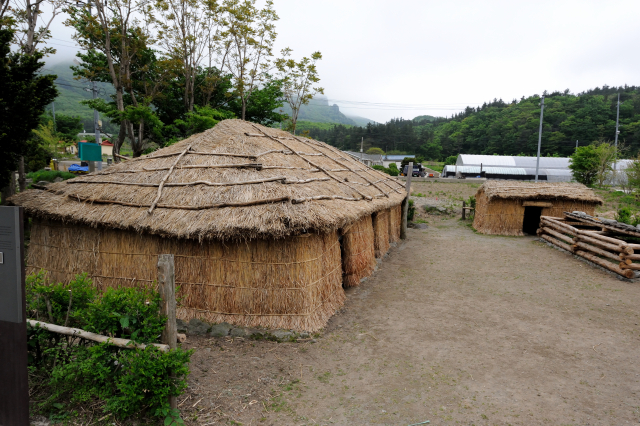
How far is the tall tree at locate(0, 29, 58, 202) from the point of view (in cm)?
766

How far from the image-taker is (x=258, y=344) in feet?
20.9

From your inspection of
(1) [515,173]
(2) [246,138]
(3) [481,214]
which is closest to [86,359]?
(2) [246,138]

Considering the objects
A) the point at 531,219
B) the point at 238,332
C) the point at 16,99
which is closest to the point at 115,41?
the point at 16,99

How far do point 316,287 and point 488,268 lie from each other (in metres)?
7.51

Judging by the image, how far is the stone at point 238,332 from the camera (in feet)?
21.5

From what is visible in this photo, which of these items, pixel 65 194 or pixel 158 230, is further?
pixel 65 194

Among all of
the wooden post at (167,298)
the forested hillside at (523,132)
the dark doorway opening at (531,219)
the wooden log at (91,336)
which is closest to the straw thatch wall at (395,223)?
the dark doorway opening at (531,219)

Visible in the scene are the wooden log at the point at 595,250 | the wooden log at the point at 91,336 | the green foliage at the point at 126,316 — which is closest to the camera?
the wooden log at the point at 91,336

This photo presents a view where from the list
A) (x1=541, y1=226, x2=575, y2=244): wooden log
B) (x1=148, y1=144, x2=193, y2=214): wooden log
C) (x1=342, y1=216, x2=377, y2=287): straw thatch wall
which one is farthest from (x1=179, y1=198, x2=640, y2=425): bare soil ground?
(x1=541, y1=226, x2=575, y2=244): wooden log

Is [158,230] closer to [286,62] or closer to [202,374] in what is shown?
[202,374]

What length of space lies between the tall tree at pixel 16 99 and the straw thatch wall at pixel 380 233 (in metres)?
9.45

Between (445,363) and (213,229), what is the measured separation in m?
4.49

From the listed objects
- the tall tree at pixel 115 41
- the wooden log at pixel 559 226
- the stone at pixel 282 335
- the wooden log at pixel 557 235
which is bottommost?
the stone at pixel 282 335

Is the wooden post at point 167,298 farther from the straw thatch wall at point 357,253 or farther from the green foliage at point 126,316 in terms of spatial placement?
→ the straw thatch wall at point 357,253
